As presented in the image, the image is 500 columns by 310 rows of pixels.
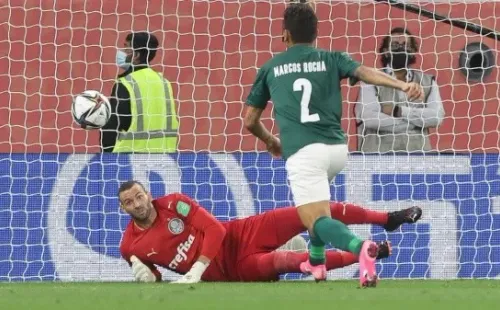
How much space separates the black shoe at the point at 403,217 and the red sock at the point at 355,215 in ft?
0.19

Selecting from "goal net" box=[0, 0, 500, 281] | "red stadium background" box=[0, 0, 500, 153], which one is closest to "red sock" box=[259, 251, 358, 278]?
"goal net" box=[0, 0, 500, 281]

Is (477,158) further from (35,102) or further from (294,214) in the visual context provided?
(35,102)

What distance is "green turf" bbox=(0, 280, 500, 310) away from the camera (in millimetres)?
6434

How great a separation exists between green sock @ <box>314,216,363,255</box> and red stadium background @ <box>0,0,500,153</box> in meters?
4.20

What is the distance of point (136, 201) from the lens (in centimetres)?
900

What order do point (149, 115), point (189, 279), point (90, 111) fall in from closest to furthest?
1. point (189, 279)
2. point (90, 111)
3. point (149, 115)

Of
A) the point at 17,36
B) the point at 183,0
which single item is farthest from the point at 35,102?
the point at 183,0

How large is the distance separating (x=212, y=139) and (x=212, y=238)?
3.25 meters

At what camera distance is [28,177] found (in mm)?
10336

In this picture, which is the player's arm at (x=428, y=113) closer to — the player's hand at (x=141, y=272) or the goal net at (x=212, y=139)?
the goal net at (x=212, y=139)

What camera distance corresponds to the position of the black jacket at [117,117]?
1073 centimetres

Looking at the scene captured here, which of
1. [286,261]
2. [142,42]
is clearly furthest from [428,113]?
[286,261]

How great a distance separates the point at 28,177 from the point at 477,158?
10.4 feet

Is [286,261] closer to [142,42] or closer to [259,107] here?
[259,107]
